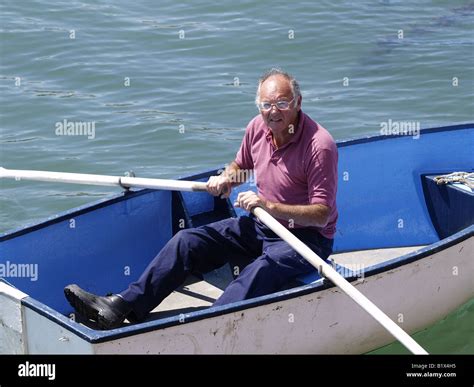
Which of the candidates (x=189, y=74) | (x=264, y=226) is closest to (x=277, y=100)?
(x=264, y=226)

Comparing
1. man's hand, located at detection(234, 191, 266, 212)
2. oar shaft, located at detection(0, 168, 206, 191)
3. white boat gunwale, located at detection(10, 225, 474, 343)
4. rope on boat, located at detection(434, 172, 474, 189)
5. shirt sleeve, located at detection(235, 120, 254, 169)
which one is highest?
shirt sleeve, located at detection(235, 120, 254, 169)

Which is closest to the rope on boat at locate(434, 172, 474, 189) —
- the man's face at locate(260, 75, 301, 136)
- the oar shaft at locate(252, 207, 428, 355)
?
the man's face at locate(260, 75, 301, 136)

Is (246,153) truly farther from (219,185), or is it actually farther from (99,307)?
(99,307)

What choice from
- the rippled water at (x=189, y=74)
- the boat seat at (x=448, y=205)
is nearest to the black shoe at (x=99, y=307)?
the boat seat at (x=448, y=205)

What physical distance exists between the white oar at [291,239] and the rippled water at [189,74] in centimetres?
246

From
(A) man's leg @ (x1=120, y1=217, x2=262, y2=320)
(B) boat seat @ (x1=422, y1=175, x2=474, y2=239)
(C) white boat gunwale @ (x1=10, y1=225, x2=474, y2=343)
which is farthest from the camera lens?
(B) boat seat @ (x1=422, y1=175, x2=474, y2=239)

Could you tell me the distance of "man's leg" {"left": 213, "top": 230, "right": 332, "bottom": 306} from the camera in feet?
20.3

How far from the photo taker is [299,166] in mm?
6332

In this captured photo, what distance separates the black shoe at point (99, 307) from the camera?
243 inches

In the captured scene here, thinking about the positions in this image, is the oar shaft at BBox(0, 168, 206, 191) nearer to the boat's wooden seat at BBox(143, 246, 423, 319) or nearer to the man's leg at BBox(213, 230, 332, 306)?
the man's leg at BBox(213, 230, 332, 306)

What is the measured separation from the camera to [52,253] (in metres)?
6.71

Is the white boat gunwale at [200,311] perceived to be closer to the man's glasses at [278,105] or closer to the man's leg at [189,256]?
the man's leg at [189,256]

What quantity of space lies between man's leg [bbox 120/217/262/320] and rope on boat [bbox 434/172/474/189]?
5.63ft

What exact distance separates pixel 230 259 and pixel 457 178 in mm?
1893
